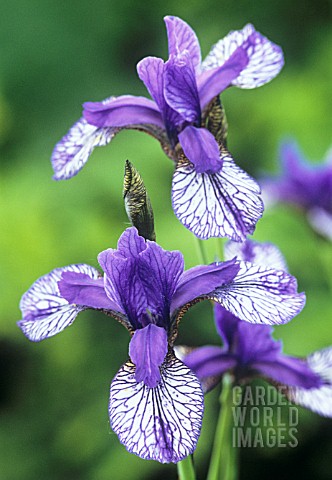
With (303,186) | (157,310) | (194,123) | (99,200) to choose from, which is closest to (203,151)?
(194,123)

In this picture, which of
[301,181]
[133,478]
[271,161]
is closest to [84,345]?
[133,478]

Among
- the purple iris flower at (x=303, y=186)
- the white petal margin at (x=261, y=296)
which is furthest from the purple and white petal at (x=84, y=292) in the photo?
the purple iris flower at (x=303, y=186)

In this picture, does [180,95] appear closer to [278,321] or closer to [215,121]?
[215,121]

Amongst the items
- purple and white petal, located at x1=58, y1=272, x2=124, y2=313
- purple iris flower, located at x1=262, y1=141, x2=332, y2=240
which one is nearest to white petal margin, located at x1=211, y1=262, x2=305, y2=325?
purple and white petal, located at x1=58, y1=272, x2=124, y2=313

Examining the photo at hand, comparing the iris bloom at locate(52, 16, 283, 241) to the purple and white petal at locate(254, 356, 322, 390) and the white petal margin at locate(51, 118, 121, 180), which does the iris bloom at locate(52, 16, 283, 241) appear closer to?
the white petal margin at locate(51, 118, 121, 180)

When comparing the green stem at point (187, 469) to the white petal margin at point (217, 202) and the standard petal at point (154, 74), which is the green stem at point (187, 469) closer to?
the white petal margin at point (217, 202)
